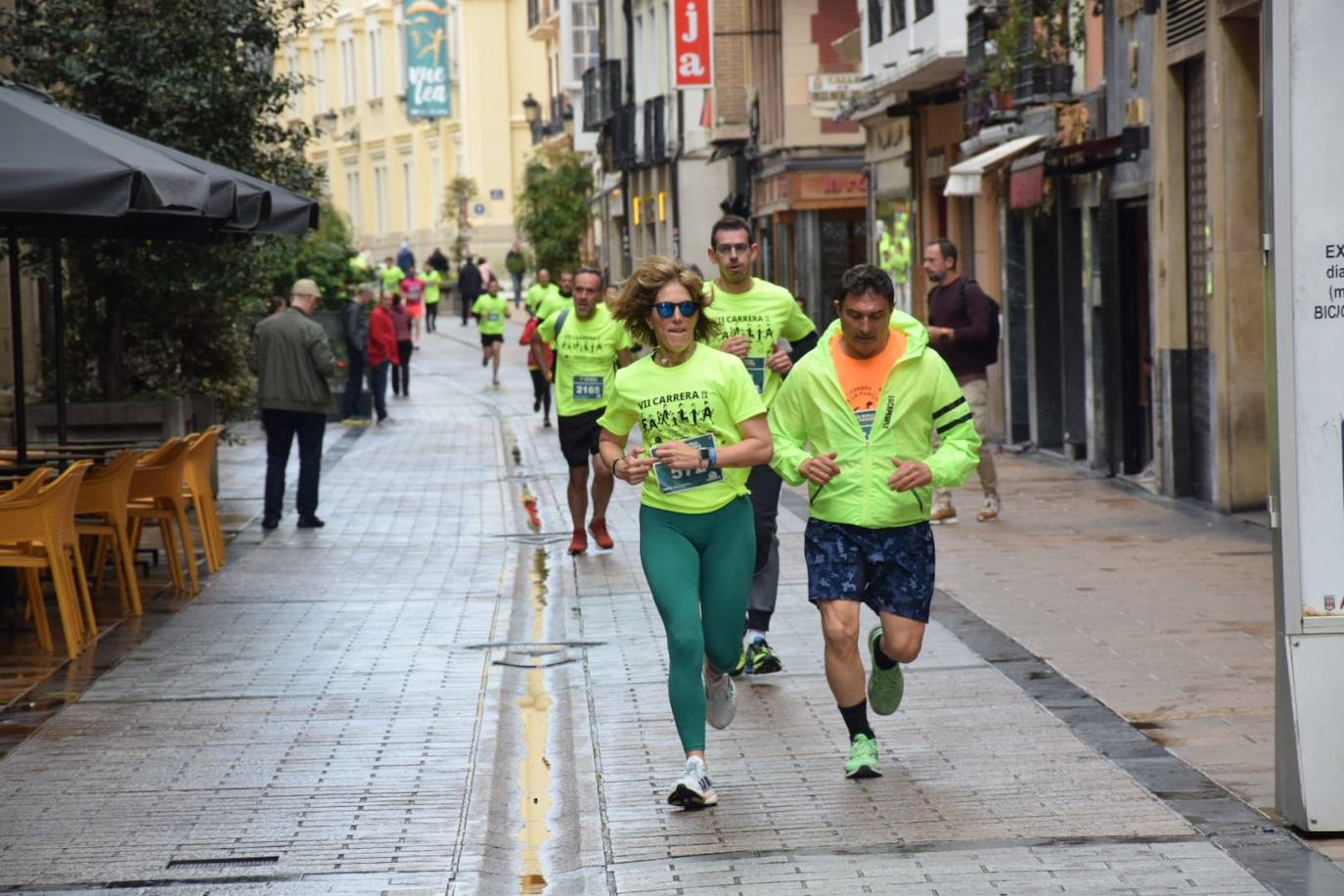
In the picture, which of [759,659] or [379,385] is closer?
[759,659]

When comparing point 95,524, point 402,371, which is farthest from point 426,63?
point 95,524

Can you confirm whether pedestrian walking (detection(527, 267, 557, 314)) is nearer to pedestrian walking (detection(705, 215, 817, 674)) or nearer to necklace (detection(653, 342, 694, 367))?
pedestrian walking (detection(705, 215, 817, 674))

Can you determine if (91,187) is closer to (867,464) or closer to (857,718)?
(867,464)

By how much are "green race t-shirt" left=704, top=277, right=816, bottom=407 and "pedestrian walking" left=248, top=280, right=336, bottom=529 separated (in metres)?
7.35

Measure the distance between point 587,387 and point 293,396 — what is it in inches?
113

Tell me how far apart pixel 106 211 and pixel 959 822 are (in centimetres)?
544

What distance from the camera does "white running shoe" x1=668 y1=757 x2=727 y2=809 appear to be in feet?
22.8

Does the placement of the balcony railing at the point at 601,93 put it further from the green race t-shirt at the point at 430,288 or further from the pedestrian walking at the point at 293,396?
the pedestrian walking at the point at 293,396

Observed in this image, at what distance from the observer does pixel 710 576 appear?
23.8 ft

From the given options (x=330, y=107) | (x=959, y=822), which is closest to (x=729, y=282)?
(x=959, y=822)

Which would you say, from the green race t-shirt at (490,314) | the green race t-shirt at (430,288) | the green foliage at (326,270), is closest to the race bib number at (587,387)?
the green foliage at (326,270)

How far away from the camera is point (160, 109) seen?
17234 mm

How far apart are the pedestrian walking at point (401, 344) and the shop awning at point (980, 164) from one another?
12737mm

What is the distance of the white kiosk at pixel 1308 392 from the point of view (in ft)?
20.5
